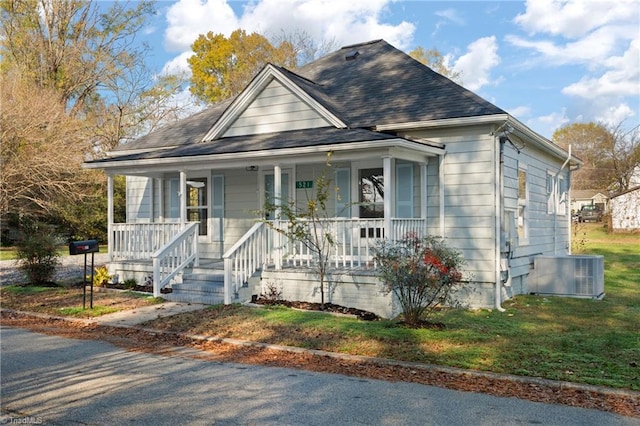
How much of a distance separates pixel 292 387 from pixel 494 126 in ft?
24.0

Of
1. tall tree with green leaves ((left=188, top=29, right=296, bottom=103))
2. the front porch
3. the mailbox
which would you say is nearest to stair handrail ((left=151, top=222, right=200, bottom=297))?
the front porch

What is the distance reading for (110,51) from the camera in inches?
1257

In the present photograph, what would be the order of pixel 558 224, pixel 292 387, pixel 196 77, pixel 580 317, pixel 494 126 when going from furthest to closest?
pixel 196 77 → pixel 558 224 → pixel 494 126 → pixel 580 317 → pixel 292 387

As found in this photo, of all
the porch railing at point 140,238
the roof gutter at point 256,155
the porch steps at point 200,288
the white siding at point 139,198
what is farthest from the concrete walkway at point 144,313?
the white siding at point 139,198

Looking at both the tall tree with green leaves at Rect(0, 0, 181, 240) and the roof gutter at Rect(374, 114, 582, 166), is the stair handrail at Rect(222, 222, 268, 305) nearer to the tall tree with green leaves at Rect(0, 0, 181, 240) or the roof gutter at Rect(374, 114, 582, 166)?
the roof gutter at Rect(374, 114, 582, 166)

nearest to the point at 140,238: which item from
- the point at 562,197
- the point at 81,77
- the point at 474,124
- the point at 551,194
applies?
the point at 474,124

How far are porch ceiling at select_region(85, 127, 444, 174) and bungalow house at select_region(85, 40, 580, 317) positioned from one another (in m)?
0.04

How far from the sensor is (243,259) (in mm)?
10773

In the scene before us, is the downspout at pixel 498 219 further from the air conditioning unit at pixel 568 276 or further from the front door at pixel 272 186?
the front door at pixel 272 186

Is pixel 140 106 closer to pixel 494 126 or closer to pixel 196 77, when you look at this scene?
pixel 196 77

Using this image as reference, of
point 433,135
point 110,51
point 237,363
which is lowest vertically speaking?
point 237,363

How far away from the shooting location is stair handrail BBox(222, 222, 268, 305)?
10344mm

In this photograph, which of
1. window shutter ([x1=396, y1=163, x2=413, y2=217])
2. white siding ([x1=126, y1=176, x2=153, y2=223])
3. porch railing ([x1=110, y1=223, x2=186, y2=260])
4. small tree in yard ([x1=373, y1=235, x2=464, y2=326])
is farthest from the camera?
white siding ([x1=126, y1=176, x2=153, y2=223])

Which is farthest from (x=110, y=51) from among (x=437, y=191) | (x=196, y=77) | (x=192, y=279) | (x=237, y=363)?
(x=237, y=363)
